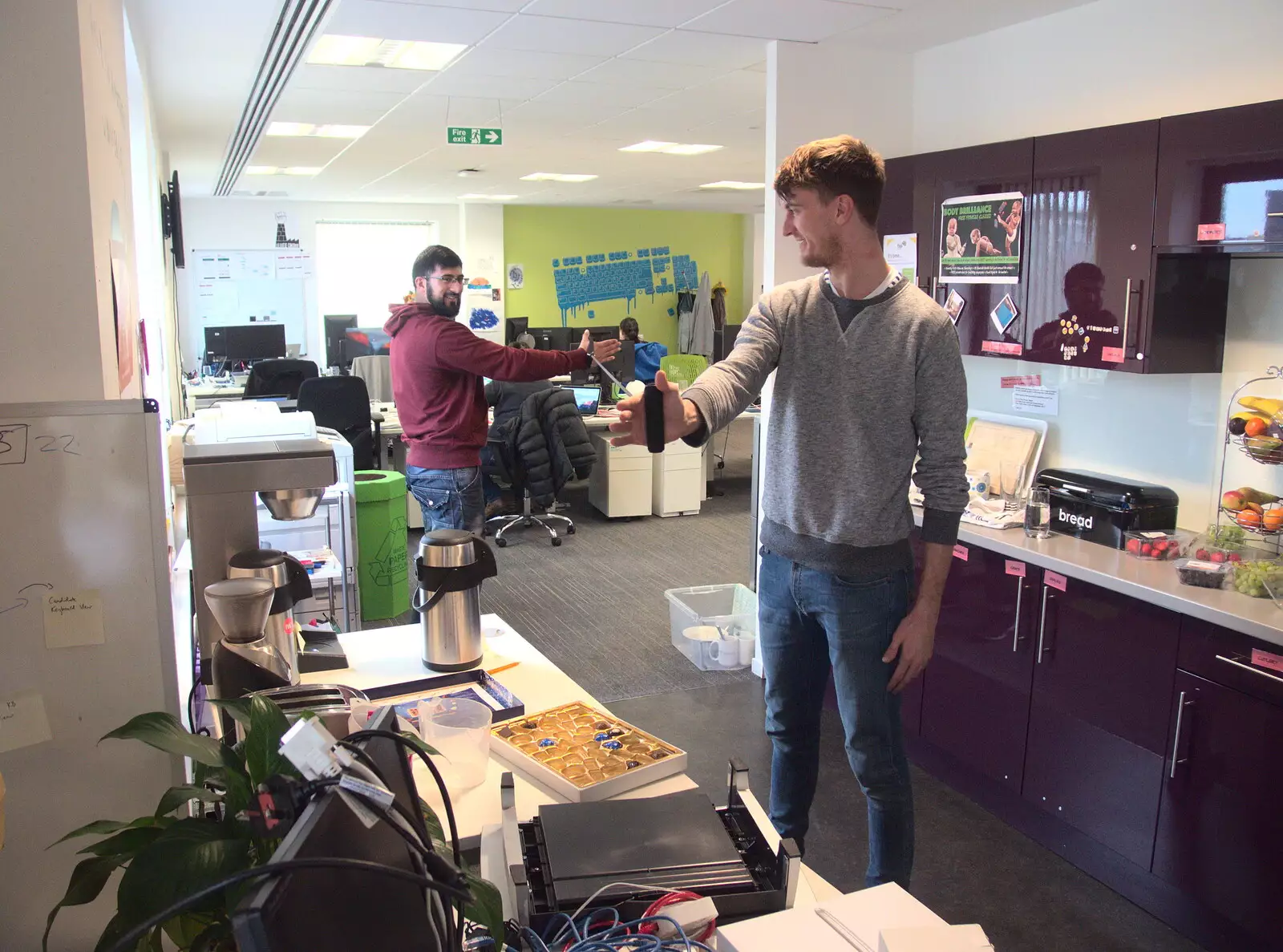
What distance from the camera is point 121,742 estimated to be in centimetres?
162

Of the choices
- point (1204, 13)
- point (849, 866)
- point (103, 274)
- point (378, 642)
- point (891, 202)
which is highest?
point (1204, 13)

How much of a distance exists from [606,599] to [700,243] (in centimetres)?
971

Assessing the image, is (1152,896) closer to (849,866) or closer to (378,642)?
(849,866)

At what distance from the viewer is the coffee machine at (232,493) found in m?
1.78

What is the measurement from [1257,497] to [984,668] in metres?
0.89

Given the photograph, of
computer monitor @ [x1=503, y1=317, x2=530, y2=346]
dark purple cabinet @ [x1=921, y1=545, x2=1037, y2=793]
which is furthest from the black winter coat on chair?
computer monitor @ [x1=503, y1=317, x2=530, y2=346]

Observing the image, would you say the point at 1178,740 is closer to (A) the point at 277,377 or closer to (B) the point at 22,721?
(B) the point at 22,721

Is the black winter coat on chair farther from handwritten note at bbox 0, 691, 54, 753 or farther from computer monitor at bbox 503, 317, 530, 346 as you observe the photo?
handwritten note at bbox 0, 691, 54, 753

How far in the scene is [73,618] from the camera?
157cm

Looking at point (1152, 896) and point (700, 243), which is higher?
point (700, 243)

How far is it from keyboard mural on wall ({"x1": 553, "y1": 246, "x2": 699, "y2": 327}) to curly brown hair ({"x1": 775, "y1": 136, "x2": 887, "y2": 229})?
11517 millimetres

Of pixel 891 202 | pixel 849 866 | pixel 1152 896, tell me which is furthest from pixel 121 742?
pixel 891 202

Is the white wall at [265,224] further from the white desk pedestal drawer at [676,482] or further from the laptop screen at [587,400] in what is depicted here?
the white desk pedestal drawer at [676,482]

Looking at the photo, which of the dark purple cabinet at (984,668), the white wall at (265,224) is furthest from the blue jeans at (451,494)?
the white wall at (265,224)
